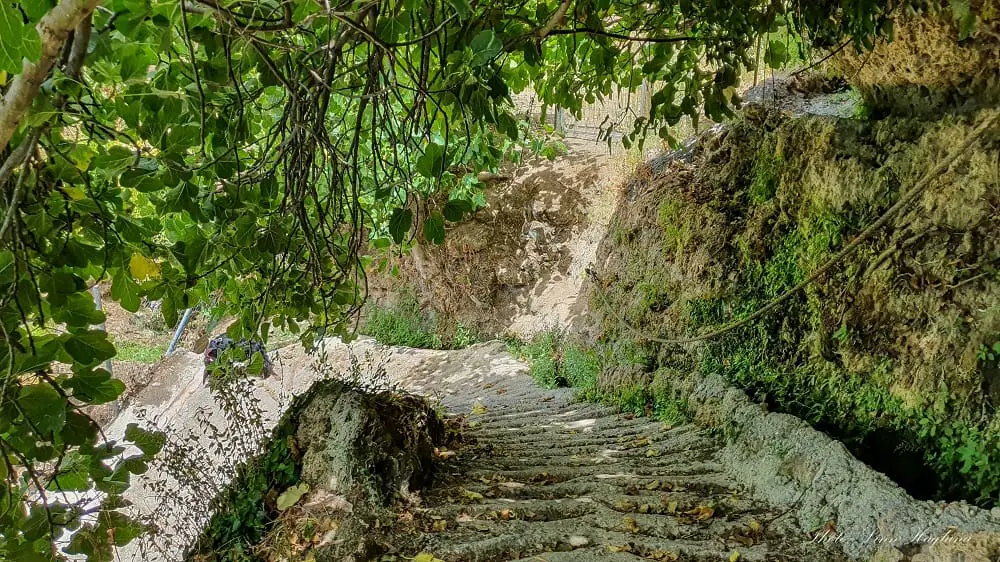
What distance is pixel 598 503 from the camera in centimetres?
298

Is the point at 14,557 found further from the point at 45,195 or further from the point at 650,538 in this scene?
the point at 650,538

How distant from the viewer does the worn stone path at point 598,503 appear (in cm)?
250

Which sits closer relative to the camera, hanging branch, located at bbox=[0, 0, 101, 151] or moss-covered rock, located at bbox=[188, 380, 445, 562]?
hanging branch, located at bbox=[0, 0, 101, 151]

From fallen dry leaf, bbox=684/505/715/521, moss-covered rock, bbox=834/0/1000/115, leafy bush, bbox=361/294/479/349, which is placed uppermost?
moss-covered rock, bbox=834/0/1000/115

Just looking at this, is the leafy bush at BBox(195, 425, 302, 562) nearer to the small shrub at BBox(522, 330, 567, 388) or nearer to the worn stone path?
the worn stone path

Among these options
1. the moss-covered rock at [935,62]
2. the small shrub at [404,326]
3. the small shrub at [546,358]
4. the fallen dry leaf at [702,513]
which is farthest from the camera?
the small shrub at [404,326]

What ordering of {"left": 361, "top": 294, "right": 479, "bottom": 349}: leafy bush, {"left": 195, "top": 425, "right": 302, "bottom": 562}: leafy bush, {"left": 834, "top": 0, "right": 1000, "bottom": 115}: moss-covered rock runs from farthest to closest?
{"left": 361, "top": 294, "right": 479, "bottom": 349}: leafy bush < {"left": 834, "top": 0, "right": 1000, "bottom": 115}: moss-covered rock < {"left": 195, "top": 425, "right": 302, "bottom": 562}: leafy bush

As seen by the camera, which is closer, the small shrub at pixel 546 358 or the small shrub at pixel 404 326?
the small shrub at pixel 546 358

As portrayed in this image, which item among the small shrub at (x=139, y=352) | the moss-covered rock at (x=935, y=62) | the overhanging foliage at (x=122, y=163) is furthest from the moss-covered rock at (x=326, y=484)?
the small shrub at (x=139, y=352)

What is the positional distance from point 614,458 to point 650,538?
49.7 inches

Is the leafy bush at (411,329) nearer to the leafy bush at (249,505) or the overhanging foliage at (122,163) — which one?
the leafy bush at (249,505)

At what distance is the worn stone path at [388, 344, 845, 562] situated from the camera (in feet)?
8.20

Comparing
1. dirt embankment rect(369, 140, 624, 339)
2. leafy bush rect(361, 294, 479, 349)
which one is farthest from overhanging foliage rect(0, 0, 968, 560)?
leafy bush rect(361, 294, 479, 349)

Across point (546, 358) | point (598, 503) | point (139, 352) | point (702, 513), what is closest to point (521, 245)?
point (546, 358)
